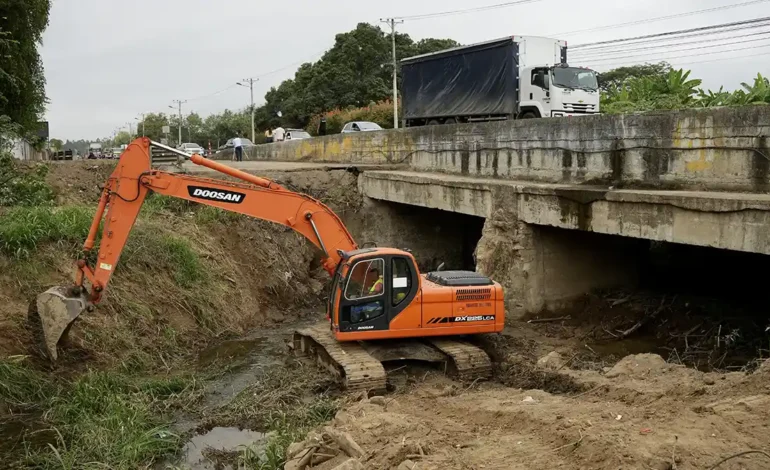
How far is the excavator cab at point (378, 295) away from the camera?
37.0 feet

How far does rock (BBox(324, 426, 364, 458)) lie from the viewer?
6.99 metres

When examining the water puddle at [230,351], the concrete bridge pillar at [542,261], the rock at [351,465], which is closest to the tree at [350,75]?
the concrete bridge pillar at [542,261]

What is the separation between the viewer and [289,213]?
12148 mm

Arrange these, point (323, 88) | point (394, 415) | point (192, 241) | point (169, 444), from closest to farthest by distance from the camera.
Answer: point (394, 415) → point (169, 444) → point (192, 241) → point (323, 88)

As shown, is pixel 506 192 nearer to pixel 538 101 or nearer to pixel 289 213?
pixel 289 213

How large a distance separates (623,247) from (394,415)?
343 inches

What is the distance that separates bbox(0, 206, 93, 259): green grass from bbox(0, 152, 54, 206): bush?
1.15m

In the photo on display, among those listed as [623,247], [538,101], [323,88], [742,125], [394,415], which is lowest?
[394,415]

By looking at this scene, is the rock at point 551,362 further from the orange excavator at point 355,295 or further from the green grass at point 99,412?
the green grass at point 99,412

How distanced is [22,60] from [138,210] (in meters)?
12.4

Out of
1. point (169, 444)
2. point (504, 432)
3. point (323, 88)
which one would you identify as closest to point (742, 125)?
point (504, 432)

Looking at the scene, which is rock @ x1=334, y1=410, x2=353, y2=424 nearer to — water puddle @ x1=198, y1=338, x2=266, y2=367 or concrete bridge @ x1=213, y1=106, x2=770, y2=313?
water puddle @ x1=198, y1=338, x2=266, y2=367

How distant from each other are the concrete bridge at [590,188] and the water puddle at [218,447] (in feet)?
22.0

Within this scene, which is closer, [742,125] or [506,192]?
[742,125]
